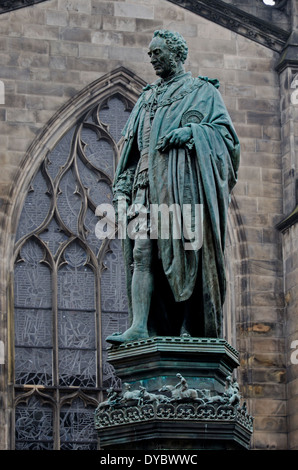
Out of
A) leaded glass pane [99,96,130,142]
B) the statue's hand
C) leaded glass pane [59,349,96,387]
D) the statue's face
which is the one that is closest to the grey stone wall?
leaded glass pane [99,96,130,142]

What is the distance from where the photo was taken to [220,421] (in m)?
7.98

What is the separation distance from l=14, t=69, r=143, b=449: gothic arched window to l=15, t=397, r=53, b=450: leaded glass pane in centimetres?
1

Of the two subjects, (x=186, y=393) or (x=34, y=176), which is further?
(x=34, y=176)

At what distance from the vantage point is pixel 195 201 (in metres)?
8.54

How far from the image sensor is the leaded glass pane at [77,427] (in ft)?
62.4

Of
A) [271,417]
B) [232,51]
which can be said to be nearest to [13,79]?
[232,51]

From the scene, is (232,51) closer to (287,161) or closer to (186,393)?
(287,161)

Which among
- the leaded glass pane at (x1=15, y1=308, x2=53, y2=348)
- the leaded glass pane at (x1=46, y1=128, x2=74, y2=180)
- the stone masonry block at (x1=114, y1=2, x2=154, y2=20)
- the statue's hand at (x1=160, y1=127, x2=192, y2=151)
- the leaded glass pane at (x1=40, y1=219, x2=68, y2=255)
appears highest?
the stone masonry block at (x1=114, y1=2, x2=154, y2=20)

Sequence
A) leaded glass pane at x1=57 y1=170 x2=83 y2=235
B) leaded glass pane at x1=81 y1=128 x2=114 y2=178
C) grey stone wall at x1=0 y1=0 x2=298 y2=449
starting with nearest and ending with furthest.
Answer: grey stone wall at x1=0 y1=0 x2=298 y2=449, leaded glass pane at x1=57 y1=170 x2=83 y2=235, leaded glass pane at x1=81 y1=128 x2=114 y2=178

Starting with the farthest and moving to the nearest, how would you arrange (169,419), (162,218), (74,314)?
(74,314) < (162,218) < (169,419)

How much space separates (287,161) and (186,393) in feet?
42.2
